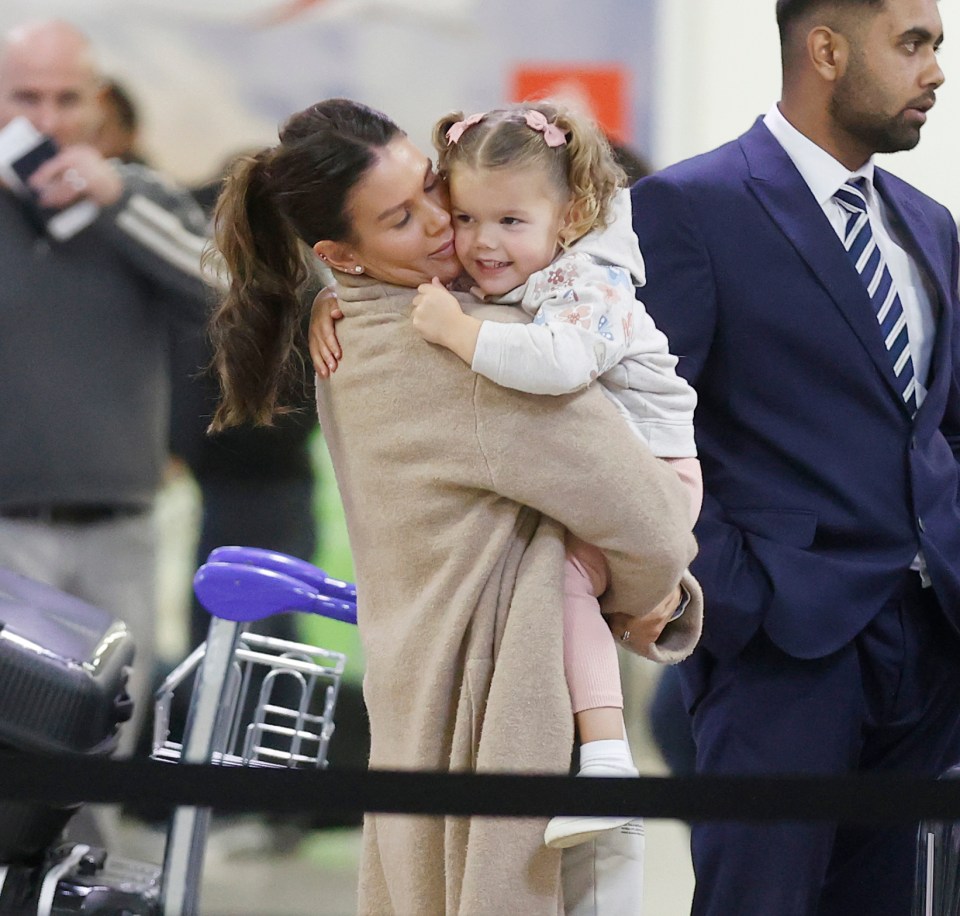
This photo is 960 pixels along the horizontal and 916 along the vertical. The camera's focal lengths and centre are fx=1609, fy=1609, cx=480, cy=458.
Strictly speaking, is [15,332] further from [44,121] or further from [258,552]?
[258,552]

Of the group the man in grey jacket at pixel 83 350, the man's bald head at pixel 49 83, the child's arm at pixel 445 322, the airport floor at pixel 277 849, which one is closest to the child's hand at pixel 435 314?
the child's arm at pixel 445 322

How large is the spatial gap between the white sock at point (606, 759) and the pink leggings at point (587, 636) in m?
0.04

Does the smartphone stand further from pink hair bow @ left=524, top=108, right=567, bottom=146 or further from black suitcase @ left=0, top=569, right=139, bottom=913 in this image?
pink hair bow @ left=524, top=108, right=567, bottom=146

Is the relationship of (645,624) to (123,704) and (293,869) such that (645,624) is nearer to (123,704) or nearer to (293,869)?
(123,704)

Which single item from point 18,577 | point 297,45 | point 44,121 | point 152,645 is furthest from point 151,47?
point 18,577

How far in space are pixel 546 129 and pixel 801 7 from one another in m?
0.68

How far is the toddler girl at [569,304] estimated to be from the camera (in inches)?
61.4

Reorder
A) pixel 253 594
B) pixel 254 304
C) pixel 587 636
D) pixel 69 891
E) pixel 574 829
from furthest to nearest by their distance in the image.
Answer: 1. pixel 69 891
2. pixel 253 594
3. pixel 254 304
4. pixel 587 636
5. pixel 574 829

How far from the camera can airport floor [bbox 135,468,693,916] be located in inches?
143

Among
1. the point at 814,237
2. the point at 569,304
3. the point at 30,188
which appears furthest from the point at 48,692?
the point at 30,188

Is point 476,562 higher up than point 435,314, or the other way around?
point 435,314

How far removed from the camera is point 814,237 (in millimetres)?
2090

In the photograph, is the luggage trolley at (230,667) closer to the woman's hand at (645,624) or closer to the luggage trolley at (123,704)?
the luggage trolley at (123,704)

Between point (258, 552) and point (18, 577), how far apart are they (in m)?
0.35
